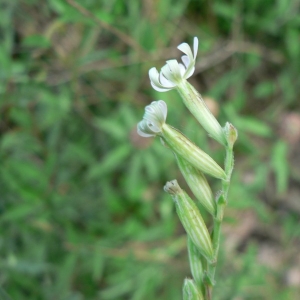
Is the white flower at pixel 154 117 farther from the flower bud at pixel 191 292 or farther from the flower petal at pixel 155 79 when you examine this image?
the flower bud at pixel 191 292

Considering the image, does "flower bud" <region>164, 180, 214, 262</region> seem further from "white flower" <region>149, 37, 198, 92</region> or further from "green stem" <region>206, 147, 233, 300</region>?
"white flower" <region>149, 37, 198, 92</region>

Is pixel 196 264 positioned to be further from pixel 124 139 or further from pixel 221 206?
pixel 124 139

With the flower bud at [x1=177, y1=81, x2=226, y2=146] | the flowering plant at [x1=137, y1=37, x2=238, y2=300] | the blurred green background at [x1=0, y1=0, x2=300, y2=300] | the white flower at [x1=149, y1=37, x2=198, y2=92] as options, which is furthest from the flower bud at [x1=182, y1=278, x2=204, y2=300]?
the blurred green background at [x1=0, y1=0, x2=300, y2=300]

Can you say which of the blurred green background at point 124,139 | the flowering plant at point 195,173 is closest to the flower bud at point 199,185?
the flowering plant at point 195,173

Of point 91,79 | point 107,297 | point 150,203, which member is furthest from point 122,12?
point 107,297

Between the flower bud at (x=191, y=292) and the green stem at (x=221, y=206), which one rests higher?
the green stem at (x=221, y=206)

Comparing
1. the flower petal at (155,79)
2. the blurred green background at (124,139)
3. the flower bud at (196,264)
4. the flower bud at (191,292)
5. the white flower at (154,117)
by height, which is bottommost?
the flower bud at (191,292)

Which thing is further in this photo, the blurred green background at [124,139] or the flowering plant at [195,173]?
the blurred green background at [124,139]

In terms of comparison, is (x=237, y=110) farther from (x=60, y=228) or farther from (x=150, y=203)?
(x=60, y=228)
